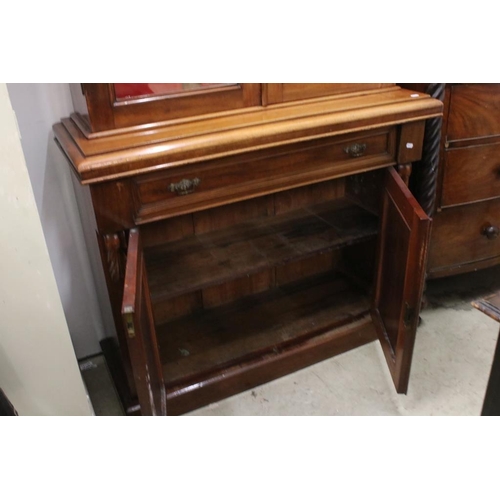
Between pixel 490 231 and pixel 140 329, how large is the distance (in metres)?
1.29

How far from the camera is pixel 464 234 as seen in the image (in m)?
1.71

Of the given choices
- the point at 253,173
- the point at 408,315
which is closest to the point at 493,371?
the point at 408,315

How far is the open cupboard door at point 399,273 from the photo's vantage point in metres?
1.23

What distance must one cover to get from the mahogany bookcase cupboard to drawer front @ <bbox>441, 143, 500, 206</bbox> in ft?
0.55

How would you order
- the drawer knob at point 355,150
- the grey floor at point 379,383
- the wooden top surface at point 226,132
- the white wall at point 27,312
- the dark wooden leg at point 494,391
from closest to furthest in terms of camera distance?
1. the dark wooden leg at point 494,391
2. the white wall at point 27,312
3. the wooden top surface at point 226,132
4. the drawer knob at point 355,150
5. the grey floor at point 379,383

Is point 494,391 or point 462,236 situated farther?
point 462,236

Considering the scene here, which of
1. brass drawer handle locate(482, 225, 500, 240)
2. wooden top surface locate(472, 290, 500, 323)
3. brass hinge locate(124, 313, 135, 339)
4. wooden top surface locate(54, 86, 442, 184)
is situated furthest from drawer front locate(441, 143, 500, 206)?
brass hinge locate(124, 313, 135, 339)

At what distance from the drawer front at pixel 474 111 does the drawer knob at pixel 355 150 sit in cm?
31

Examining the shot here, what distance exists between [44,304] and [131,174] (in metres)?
0.35

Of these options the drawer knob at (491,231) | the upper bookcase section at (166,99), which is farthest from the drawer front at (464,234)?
the upper bookcase section at (166,99)

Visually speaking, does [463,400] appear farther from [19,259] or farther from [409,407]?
[19,259]

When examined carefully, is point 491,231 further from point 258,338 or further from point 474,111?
point 258,338

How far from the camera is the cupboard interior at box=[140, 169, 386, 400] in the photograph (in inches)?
57.5

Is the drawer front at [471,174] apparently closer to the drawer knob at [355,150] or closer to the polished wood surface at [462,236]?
the polished wood surface at [462,236]
